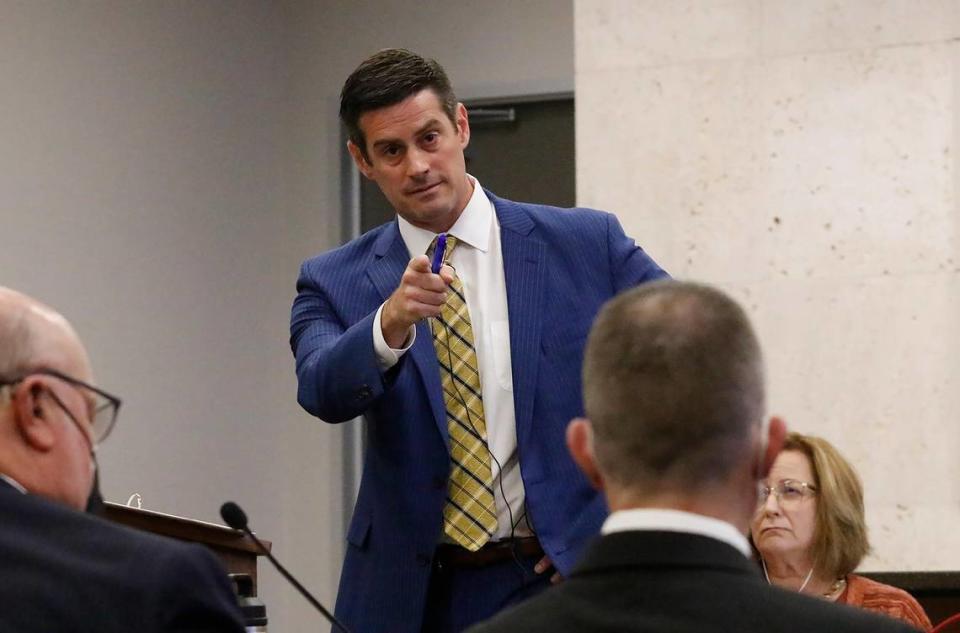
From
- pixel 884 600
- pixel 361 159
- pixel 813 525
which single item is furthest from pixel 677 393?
pixel 813 525

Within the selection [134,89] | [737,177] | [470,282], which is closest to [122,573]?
[470,282]

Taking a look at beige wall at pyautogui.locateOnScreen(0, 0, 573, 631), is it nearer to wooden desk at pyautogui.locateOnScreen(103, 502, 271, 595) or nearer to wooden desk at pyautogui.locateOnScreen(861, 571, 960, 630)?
wooden desk at pyautogui.locateOnScreen(103, 502, 271, 595)

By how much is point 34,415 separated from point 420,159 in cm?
135

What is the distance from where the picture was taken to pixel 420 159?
298 cm

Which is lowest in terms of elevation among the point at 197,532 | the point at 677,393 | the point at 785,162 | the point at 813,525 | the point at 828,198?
the point at 813,525

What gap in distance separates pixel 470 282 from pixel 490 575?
54 cm

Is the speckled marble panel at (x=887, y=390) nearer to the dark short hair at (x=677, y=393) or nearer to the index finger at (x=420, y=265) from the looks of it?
the index finger at (x=420, y=265)

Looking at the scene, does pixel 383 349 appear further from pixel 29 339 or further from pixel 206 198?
pixel 206 198

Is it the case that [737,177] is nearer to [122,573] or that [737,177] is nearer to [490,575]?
[490,575]

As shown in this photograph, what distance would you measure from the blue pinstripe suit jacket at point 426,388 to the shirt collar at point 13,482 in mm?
1065

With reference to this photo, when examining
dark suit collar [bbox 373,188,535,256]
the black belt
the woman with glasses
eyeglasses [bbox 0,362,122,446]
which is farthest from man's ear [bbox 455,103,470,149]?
eyeglasses [bbox 0,362,122,446]

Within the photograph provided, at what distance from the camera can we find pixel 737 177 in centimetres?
485

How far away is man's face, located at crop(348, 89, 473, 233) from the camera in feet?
9.73

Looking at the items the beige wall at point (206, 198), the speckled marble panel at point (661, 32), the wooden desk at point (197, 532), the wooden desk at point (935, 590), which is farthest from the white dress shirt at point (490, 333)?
the beige wall at point (206, 198)
